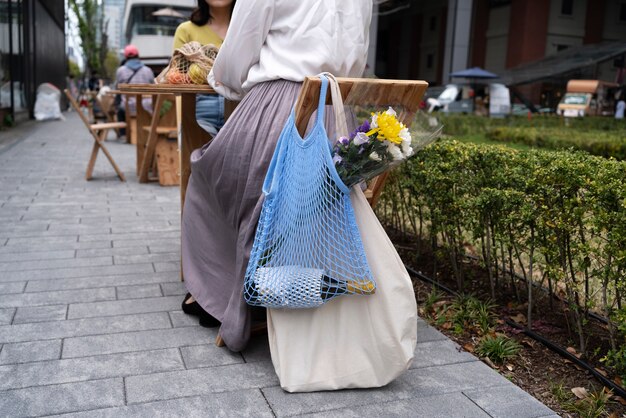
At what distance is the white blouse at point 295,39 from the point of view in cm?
272

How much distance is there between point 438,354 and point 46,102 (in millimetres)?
20298

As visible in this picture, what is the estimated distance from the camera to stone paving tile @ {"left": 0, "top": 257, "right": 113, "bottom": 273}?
4.13 meters

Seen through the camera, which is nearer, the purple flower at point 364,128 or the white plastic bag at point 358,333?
the purple flower at point 364,128

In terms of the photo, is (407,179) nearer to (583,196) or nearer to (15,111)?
(583,196)

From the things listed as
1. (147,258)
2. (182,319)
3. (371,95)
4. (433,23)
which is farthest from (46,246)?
(433,23)

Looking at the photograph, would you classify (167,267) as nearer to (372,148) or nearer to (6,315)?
(6,315)

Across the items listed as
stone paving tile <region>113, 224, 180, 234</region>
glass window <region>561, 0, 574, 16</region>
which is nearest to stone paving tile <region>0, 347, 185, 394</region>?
stone paving tile <region>113, 224, 180, 234</region>

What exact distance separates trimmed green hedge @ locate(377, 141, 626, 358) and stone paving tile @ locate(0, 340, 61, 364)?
216 centimetres

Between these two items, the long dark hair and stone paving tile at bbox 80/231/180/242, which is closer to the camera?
the long dark hair

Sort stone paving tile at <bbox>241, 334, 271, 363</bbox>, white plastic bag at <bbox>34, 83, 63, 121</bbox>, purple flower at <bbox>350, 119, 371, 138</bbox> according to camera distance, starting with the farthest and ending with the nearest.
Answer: white plastic bag at <bbox>34, 83, 63, 121</bbox>
stone paving tile at <bbox>241, 334, 271, 363</bbox>
purple flower at <bbox>350, 119, 371, 138</bbox>

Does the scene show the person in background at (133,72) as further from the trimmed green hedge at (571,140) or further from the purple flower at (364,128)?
the purple flower at (364,128)

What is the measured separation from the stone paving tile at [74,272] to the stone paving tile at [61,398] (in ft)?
5.14

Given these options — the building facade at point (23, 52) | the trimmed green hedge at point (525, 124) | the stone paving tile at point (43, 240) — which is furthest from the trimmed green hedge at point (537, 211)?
the building facade at point (23, 52)

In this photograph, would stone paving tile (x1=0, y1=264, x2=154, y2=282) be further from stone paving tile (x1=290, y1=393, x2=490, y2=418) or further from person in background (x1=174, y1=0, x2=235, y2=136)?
stone paving tile (x1=290, y1=393, x2=490, y2=418)
